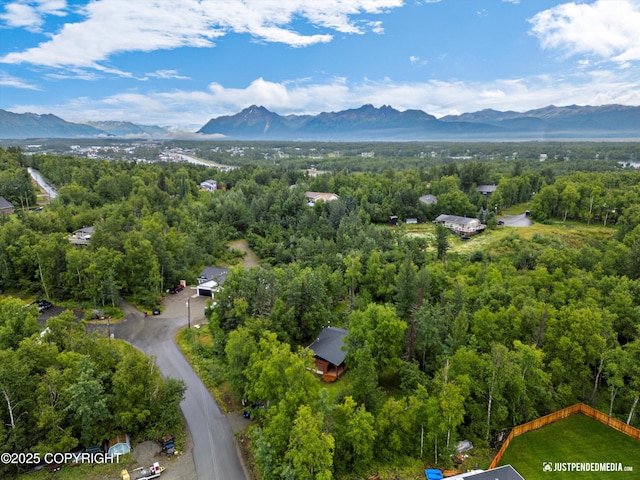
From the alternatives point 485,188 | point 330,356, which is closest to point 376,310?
point 330,356

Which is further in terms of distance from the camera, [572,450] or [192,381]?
[192,381]

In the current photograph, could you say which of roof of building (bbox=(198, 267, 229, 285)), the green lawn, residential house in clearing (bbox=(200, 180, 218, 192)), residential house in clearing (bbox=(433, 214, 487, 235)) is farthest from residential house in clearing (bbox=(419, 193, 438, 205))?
the green lawn

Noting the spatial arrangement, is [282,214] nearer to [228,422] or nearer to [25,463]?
[228,422]

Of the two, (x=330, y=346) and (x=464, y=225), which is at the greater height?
(x=464, y=225)

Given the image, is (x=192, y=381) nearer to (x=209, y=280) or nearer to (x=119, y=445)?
(x=119, y=445)

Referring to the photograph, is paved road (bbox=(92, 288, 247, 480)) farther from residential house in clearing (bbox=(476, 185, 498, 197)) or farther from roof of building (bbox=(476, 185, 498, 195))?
roof of building (bbox=(476, 185, 498, 195))

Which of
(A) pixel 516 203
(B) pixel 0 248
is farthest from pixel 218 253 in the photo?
(A) pixel 516 203

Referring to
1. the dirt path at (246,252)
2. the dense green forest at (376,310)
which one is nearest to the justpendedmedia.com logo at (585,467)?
the dense green forest at (376,310)
